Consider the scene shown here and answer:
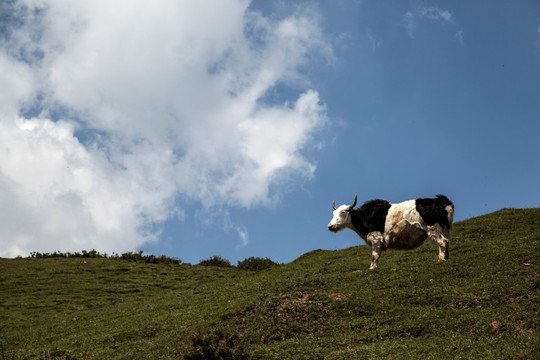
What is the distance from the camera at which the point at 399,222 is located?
68.8 ft

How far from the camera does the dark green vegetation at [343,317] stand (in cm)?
1424

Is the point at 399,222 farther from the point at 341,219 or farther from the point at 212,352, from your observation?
the point at 212,352

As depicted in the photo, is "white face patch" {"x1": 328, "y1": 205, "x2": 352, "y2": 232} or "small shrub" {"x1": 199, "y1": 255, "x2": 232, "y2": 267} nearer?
"white face patch" {"x1": 328, "y1": 205, "x2": 352, "y2": 232}

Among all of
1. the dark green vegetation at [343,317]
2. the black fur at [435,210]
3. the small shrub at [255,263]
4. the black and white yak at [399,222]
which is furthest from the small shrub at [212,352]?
the small shrub at [255,263]

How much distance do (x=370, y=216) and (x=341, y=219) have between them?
129 centimetres

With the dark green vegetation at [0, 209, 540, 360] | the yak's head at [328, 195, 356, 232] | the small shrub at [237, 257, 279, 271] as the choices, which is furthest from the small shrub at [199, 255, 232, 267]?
the yak's head at [328, 195, 356, 232]

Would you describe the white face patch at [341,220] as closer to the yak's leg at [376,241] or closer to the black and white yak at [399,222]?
the black and white yak at [399,222]

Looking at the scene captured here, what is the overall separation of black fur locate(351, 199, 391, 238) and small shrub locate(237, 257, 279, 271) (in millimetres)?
22618

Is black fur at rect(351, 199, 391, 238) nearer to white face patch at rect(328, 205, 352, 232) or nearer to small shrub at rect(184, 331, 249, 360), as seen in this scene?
white face patch at rect(328, 205, 352, 232)

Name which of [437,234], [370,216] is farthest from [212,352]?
[437,234]

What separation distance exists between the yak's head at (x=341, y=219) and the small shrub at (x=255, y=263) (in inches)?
878

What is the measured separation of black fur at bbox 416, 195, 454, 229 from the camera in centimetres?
2034

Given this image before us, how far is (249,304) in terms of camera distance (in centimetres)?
1945

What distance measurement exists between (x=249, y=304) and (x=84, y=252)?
35067mm
